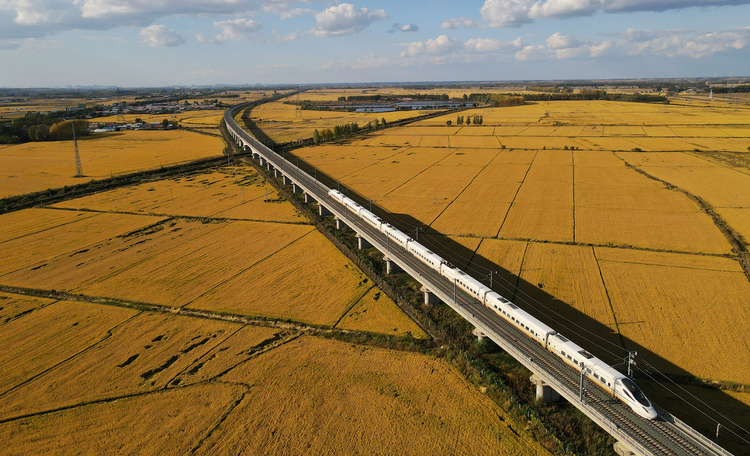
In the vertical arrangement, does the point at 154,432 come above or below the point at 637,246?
below

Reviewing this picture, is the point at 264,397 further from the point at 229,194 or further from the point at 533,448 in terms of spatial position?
the point at 229,194

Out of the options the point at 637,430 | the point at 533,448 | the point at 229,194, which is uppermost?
the point at 229,194

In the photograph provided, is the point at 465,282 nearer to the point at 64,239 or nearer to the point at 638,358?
the point at 638,358

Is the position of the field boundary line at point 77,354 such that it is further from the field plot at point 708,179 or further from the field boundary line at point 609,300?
the field plot at point 708,179

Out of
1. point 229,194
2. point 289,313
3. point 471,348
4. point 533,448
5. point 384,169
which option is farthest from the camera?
point 384,169

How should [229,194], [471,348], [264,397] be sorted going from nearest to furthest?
[264,397]
[471,348]
[229,194]

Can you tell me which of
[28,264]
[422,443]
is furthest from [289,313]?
[28,264]

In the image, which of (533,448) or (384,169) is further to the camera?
(384,169)

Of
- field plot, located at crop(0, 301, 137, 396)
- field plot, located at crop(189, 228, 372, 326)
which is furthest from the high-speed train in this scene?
field plot, located at crop(0, 301, 137, 396)
